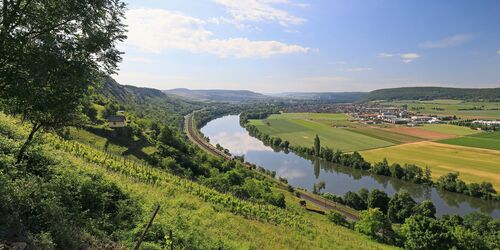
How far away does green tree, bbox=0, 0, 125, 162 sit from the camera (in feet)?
34.1

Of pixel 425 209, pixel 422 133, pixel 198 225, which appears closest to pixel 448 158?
pixel 422 133

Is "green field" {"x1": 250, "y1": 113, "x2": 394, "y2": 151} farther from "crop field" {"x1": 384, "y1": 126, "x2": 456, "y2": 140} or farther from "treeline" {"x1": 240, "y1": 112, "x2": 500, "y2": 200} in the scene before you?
"crop field" {"x1": 384, "y1": 126, "x2": 456, "y2": 140}

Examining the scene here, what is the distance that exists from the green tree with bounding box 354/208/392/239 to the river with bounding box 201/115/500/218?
2066 centimetres

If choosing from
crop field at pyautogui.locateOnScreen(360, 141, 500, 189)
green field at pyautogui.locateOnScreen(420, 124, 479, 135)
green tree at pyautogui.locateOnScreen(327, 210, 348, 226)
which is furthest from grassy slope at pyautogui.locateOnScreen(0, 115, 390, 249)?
green field at pyautogui.locateOnScreen(420, 124, 479, 135)

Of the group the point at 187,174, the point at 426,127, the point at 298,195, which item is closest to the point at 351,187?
the point at 298,195

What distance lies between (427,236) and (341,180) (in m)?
44.1

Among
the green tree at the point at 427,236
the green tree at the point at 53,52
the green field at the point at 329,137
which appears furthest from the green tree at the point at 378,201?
the green tree at the point at 53,52

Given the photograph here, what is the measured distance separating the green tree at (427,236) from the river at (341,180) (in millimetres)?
23472

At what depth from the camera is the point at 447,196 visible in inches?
2731

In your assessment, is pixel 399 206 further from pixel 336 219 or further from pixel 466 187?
pixel 466 187

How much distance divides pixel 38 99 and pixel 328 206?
184 feet

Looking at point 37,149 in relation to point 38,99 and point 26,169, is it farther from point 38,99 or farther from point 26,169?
point 38,99

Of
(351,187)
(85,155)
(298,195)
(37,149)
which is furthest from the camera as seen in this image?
(351,187)

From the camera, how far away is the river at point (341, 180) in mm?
64312
